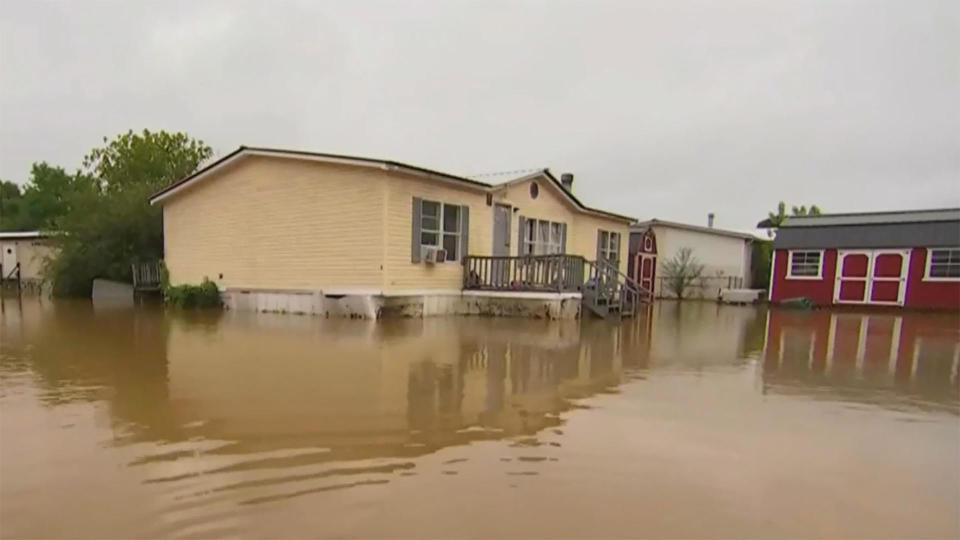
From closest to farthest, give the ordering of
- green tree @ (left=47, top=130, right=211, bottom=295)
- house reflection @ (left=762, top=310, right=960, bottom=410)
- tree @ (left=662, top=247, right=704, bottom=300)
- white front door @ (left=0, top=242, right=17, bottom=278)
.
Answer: house reflection @ (left=762, top=310, right=960, bottom=410)
green tree @ (left=47, top=130, right=211, bottom=295)
tree @ (left=662, top=247, right=704, bottom=300)
white front door @ (left=0, top=242, right=17, bottom=278)

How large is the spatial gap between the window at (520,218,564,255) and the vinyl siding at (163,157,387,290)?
571 centimetres

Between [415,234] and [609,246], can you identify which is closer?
[415,234]

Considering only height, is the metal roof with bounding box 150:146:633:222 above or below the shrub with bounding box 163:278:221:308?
above

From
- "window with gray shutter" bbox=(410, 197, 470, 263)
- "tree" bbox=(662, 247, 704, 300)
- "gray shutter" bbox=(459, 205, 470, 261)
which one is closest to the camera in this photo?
"window with gray shutter" bbox=(410, 197, 470, 263)

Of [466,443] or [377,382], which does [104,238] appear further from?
[466,443]

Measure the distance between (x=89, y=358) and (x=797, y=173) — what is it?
3632 cm

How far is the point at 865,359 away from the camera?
26.6ft

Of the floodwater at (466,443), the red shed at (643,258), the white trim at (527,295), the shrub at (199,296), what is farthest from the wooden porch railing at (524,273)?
the red shed at (643,258)

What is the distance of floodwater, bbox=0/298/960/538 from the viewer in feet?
8.77

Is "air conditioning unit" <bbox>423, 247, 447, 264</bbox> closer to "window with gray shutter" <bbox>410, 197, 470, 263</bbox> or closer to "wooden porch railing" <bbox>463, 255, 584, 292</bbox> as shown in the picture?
"window with gray shutter" <bbox>410, 197, 470, 263</bbox>

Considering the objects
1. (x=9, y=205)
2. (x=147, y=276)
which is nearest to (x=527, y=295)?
(x=147, y=276)

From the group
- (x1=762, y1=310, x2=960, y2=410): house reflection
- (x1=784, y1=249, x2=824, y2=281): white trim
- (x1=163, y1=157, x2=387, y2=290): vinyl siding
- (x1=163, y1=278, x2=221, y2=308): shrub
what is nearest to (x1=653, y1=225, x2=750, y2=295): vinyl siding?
(x1=784, y1=249, x2=824, y2=281): white trim

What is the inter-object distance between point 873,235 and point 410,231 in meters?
18.8

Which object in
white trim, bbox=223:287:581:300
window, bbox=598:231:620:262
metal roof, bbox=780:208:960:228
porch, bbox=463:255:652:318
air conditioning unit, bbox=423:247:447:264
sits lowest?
white trim, bbox=223:287:581:300
